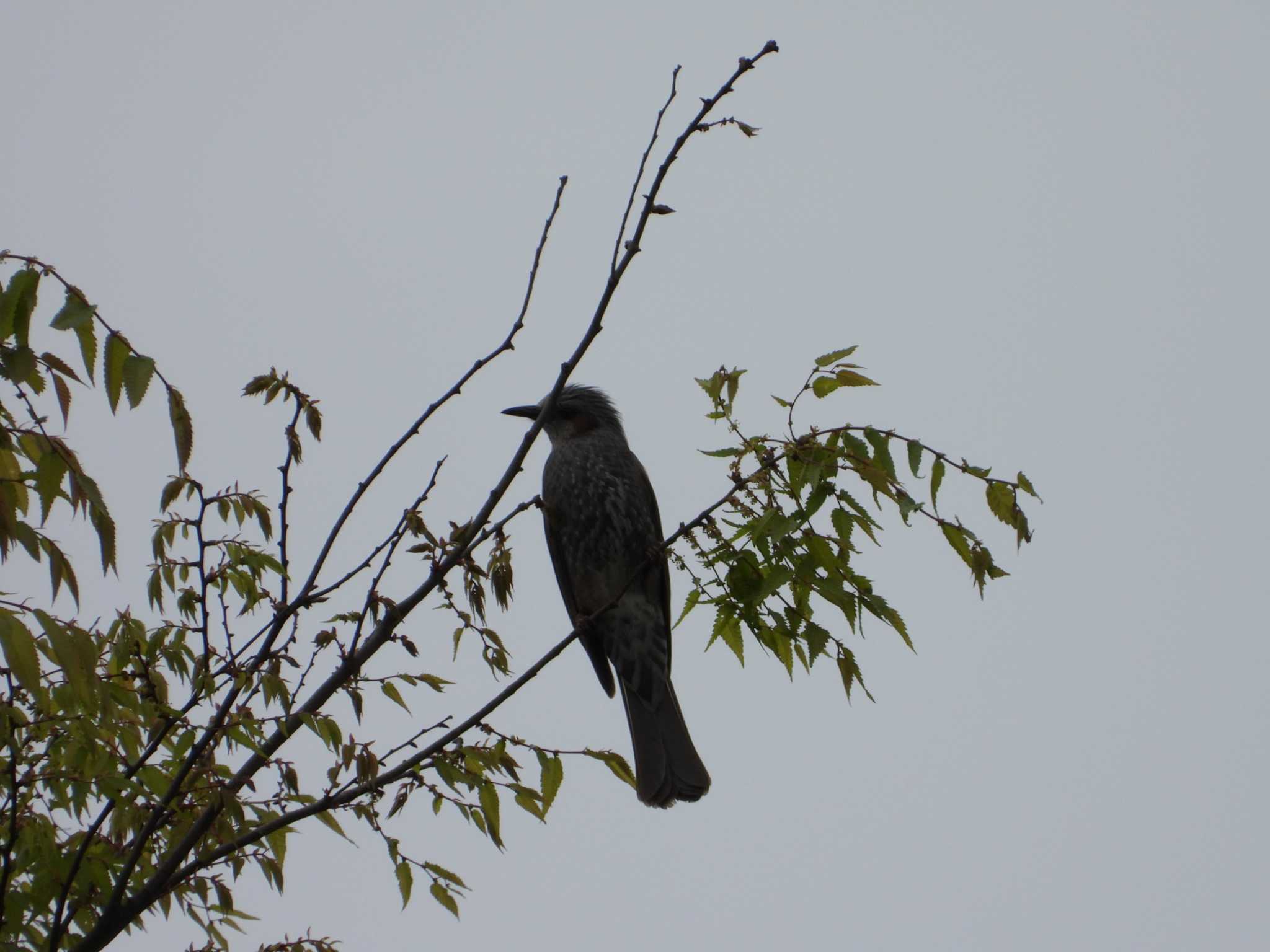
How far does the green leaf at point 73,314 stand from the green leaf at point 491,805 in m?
1.47

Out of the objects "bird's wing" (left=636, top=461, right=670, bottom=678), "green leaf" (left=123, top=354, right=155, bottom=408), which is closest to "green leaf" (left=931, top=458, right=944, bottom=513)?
"green leaf" (left=123, top=354, right=155, bottom=408)

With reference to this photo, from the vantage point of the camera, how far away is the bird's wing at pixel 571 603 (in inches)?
245

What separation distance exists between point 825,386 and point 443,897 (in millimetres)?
1694

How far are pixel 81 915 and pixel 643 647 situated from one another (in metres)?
3.21

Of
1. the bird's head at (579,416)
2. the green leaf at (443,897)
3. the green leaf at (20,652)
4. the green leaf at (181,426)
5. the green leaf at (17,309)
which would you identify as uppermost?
the bird's head at (579,416)

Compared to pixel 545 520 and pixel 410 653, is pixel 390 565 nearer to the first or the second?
pixel 410 653

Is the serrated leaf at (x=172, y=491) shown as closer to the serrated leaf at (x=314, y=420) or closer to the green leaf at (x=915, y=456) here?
the serrated leaf at (x=314, y=420)

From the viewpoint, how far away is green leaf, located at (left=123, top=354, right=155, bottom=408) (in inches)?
101

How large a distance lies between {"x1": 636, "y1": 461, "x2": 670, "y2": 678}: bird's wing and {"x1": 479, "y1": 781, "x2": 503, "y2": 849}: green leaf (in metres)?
2.77

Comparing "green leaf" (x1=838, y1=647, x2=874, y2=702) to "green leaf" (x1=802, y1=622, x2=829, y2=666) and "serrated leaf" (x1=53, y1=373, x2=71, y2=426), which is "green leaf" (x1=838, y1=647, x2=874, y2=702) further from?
"serrated leaf" (x1=53, y1=373, x2=71, y2=426)

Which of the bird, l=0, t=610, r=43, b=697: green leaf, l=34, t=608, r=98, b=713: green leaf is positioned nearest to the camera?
l=0, t=610, r=43, b=697: green leaf

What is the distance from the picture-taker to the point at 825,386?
342 centimetres

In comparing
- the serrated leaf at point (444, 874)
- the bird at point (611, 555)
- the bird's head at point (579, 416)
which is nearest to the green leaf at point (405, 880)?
the serrated leaf at point (444, 874)

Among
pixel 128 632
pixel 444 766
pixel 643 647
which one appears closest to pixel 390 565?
pixel 444 766
